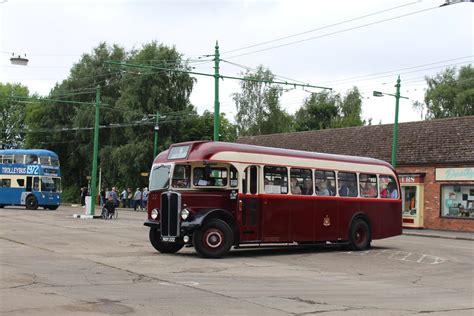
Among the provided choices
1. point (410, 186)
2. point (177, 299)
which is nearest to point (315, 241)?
point (177, 299)

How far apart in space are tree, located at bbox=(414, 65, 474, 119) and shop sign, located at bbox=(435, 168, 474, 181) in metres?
23.0

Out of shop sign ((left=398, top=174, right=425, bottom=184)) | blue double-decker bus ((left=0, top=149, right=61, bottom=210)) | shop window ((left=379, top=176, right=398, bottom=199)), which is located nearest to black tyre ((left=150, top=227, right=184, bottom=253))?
shop window ((left=379, top=176, right=398, bottom=199))

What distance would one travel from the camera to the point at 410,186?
35.0 m

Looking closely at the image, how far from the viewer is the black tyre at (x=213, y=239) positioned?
49.0 ft

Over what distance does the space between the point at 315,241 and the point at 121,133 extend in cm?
4376

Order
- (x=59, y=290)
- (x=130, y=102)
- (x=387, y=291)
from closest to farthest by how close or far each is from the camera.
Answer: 1. (x=59, y=290)
2. (x=387, y=291)
3. (x=130, y=102)

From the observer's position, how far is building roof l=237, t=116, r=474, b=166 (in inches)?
1312

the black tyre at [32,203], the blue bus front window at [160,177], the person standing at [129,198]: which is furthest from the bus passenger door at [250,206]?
the person standing at [129,198]

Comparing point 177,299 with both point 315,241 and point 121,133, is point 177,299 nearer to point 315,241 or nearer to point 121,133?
A: point 315,241

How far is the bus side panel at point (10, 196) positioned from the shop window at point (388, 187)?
30844mm

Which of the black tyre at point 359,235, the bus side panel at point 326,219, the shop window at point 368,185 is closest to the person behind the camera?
the bus side panel at point 326,219

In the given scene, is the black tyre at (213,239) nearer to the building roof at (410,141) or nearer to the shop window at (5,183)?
the building roof at (410,141)

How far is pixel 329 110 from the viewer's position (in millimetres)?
68375

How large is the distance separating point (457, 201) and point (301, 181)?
59.4 ft
